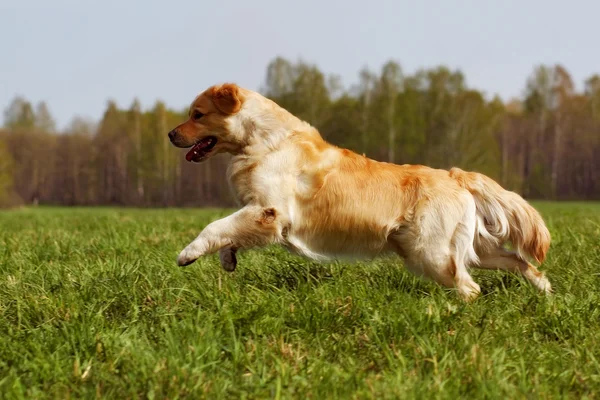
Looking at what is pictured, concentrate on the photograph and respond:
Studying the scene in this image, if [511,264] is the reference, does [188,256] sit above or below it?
above

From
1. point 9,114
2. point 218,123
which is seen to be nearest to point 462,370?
point 218,123

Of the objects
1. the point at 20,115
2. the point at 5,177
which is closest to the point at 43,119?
the point at 20,115

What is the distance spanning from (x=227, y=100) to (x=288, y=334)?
7.21 ft

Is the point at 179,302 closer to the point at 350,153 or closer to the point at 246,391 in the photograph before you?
the point at 246,391

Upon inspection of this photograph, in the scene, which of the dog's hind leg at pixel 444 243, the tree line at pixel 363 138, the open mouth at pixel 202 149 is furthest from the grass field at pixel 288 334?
the tree line at pixel 363 138

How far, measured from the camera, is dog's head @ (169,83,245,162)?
16.0ft

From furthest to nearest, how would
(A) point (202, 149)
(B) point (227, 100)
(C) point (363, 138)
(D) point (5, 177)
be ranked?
(D) point (5, 177), (C) point (363, 138), (A) point (202, 149), (B) point (227, 100)

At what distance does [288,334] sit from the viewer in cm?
335

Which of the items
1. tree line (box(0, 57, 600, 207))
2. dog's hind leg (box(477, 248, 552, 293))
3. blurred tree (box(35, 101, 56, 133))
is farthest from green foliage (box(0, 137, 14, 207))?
dog's hind leg (box(477, 248, 552, 293))

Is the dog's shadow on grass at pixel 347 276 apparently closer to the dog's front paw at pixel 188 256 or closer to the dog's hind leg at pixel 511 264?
the dog's hind leg at pixel 511 264

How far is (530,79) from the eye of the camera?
56.2 m

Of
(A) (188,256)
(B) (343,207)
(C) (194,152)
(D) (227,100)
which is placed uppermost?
(D) (227,100)

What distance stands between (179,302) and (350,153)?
1804 mm

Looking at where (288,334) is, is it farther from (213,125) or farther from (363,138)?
(363,138)
